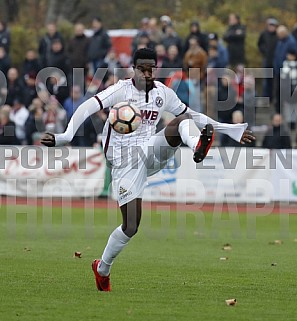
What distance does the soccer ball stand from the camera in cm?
973

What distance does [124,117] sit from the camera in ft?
31.9

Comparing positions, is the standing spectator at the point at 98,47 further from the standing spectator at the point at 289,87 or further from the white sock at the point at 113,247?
the white sock at the point at 113,247

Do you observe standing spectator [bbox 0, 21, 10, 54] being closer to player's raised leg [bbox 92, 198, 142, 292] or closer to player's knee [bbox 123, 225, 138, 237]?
player's raised leg [bbox 92, 198, 142, 292]

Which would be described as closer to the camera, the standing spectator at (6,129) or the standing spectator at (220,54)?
the standing spectator at (6,129)

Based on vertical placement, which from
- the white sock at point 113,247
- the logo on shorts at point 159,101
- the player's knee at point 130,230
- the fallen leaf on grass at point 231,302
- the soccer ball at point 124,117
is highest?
the logo on shorts at point 159,101

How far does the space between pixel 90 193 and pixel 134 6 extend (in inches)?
997

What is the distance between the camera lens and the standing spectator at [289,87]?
869 inches

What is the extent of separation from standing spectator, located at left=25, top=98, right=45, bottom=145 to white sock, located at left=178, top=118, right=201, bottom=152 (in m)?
14.1

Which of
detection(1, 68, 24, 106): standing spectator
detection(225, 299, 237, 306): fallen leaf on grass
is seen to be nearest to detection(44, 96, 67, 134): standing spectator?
detection(1, 68, 24, 106): standing spectator

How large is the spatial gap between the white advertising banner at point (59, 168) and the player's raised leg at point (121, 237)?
12026 millimetres

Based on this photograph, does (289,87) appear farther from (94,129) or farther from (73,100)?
Answer: (73,100)

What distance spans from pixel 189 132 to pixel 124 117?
74cm

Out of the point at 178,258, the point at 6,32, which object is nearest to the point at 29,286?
the point at 178,258

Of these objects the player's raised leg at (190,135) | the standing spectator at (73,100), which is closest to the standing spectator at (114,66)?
the standing spectator at (73,100)
